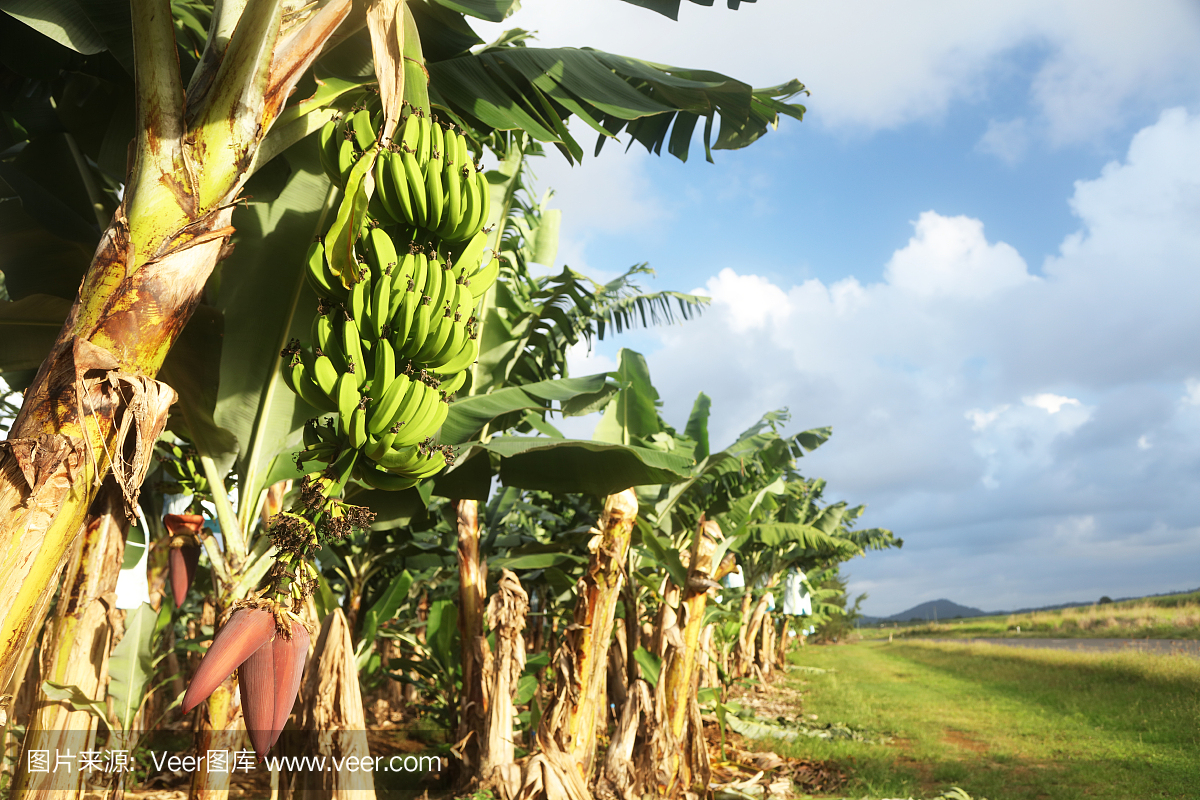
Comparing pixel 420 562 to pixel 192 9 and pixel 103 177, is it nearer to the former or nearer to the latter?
pixel 103 177

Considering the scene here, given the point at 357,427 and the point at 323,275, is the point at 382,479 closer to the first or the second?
the point at 357,427

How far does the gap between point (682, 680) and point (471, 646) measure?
155 cm

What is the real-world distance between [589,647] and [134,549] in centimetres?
307

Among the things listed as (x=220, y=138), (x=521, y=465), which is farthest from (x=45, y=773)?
(x=220, y=138)

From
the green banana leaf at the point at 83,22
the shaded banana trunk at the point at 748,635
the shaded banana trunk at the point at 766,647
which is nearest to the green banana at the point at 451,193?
the green banana leaf at the point at 83,22

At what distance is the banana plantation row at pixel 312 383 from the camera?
6.61 ft

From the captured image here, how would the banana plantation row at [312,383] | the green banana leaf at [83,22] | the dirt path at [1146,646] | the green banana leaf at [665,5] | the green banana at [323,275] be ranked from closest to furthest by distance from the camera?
the banana plantation row at [312,383] < the green banana at [323,275] < the green banana leaf at [83,22] < the green banana leaf at [665,5] < the dirt path at [1146,646]

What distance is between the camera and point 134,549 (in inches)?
176

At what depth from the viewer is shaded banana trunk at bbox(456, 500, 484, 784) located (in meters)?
4.86

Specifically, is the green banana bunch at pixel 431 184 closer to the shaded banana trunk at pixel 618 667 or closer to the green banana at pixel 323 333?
the green banana at pixel 323 333

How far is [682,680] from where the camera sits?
15.4 feet

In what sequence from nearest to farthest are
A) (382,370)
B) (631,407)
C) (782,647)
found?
(382,370) < (631,407) < (782,647)

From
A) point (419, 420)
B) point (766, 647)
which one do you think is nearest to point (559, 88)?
point (419, 420)

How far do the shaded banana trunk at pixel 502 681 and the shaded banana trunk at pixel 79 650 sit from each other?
2131 mm
